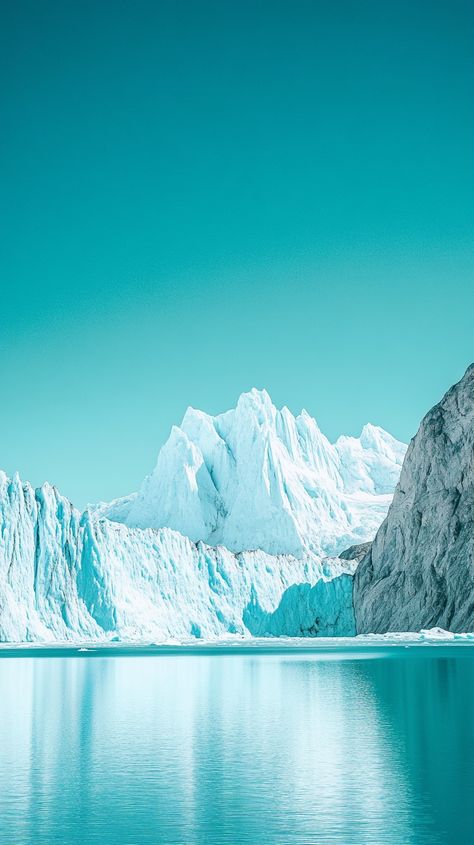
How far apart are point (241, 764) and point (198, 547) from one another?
48.7 metres

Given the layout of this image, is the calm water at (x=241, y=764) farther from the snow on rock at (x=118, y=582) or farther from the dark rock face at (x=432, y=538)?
the dark rock face at (x=432, y=538)

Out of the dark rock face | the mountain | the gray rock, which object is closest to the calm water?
the dark rock face

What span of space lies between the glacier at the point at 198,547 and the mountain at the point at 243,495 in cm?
15

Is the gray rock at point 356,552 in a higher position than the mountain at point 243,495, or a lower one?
lower

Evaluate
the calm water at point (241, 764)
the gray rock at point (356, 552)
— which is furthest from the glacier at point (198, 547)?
the calm water at point (241, 764)

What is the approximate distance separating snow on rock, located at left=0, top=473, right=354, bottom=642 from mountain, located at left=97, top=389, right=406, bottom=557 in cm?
3240

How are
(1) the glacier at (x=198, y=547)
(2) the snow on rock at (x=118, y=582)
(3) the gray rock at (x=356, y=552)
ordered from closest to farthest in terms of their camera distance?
(2) the snow on rock at (x=118, y=582), (1) the glacier at (x=198, y=547), (3) the gray rock at (x=356, y=552)

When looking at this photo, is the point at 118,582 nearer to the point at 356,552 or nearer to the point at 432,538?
the point at 432,538

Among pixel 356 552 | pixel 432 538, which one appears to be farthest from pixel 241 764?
pixel 356 552

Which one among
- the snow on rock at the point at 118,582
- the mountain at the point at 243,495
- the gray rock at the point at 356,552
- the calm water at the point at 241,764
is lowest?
the calm water at the point at 241,764

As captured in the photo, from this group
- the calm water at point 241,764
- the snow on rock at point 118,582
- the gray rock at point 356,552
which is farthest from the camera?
the gray rock at point 356,552

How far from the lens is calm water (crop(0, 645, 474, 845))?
7.91 metres

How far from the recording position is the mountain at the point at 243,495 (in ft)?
320

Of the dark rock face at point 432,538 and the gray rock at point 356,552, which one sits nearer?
the dark rock face at point 432,538
